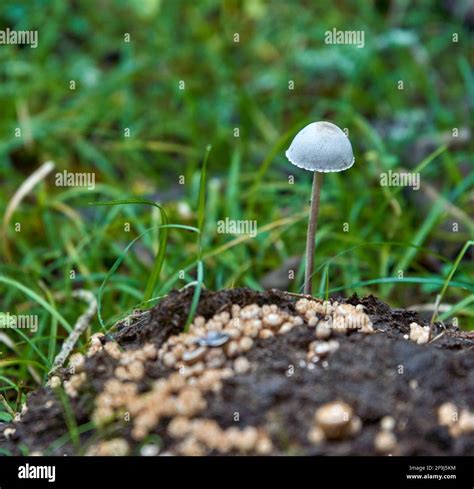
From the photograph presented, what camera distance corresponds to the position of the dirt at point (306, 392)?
1494 millimetres

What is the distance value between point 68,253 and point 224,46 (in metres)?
→ 2.46

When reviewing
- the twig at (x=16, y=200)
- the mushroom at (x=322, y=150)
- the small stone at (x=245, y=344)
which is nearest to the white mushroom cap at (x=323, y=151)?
the mushroom at (x=322, y=150)

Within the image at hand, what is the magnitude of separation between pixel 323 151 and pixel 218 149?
258 cm

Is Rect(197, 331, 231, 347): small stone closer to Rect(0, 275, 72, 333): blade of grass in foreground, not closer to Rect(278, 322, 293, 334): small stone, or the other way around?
Rect(278, 322, 293, 334): small stone

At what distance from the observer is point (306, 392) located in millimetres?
1551

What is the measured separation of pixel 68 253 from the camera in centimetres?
354

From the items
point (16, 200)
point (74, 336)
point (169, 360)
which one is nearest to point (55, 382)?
point (169, 360)

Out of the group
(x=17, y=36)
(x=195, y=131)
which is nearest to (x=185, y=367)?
(x=195, y=131)

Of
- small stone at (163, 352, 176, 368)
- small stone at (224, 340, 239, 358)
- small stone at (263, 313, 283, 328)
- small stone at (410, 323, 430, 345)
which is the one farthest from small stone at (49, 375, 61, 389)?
small stone at (410, 323, 430, 345)

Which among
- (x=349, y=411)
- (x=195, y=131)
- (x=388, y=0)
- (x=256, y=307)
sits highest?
(x=388, y=0)

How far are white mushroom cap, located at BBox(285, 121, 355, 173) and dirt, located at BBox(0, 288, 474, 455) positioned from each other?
46 centimetres

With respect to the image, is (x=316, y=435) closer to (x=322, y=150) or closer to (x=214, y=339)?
(x=214, y=339)

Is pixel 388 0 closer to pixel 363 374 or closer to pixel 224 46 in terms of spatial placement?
pixel 224 46

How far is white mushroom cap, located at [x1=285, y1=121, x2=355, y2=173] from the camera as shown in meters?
1.97
